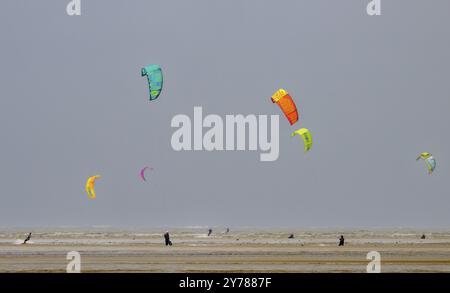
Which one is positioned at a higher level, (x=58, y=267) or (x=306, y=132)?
(x=306, y=132)

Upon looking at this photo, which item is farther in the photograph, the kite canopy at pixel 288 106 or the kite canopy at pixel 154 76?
the kite canopy at pixel 288 106

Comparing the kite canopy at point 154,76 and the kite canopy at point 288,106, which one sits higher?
the kite canopy at point 154,76

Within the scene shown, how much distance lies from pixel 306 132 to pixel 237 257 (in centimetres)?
966

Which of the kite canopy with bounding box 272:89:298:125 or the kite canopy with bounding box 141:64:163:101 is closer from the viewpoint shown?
the kite canopy with bounding box 141:64:163:101

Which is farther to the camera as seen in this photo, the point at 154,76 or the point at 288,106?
the point at 288,106

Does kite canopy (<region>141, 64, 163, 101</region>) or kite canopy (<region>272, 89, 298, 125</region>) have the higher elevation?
kite canopy (<region>141, 64, 163, 101</region>)
